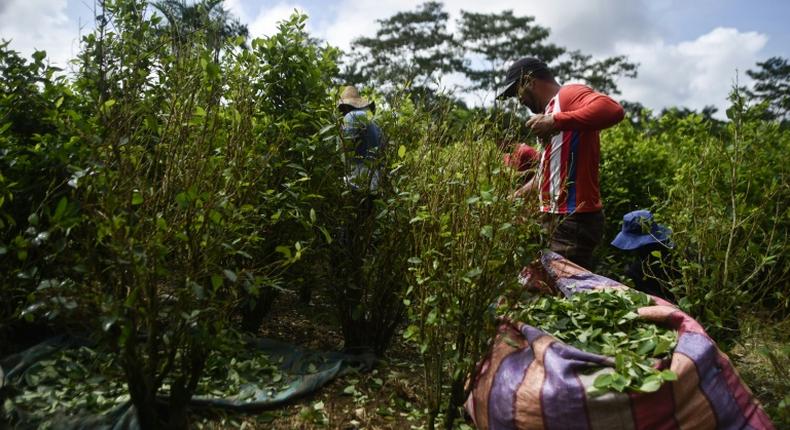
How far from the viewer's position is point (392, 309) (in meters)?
3.14

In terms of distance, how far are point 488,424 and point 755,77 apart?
31.8 m

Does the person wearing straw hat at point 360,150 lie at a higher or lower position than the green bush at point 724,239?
higher

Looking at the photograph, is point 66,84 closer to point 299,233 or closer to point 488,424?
point 299,233

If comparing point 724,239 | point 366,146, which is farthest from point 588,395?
point 366,146

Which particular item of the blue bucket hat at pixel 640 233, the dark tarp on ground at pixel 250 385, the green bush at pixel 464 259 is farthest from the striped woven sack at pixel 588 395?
the blue bucket hat at pixel 640 233

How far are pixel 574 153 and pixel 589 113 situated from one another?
0.81ft

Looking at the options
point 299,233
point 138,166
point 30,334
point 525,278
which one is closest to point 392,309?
point 299,233

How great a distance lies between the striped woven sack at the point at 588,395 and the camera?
2014mm

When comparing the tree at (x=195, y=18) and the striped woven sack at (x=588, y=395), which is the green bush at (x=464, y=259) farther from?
the tree at (x=195, y=18)

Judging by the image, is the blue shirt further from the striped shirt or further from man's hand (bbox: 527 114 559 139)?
the striped shirt

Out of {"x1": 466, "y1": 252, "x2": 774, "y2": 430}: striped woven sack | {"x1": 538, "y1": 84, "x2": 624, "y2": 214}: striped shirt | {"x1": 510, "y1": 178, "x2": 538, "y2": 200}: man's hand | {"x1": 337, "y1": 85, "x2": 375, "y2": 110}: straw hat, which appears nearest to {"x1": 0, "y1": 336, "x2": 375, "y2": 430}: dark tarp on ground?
{"x1": 466, "y1": 252, "x2": 774, "y2": 430}: striped woven sack

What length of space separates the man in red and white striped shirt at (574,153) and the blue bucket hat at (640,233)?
0.19 m

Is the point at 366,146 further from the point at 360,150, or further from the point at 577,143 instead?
the point at 577,143

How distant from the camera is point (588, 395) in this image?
2018 millimetres
